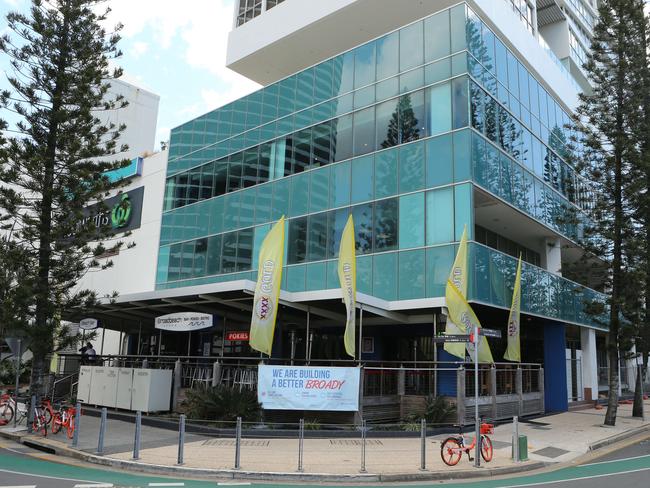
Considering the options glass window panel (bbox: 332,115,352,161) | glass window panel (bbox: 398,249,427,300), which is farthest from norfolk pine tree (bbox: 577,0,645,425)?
glass window panel (bbox: 332,115,352,161)

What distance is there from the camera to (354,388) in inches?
639

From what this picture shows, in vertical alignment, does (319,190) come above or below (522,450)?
above

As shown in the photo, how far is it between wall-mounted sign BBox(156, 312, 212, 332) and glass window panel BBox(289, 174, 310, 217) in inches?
299

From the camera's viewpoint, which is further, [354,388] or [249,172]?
[249,172]

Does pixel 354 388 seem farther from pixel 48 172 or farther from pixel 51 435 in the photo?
pixel 48 172

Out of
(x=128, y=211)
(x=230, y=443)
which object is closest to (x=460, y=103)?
(x=230, y=443)

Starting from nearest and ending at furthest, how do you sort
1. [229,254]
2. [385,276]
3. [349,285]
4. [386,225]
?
[349,285]
[385,276]
[386,225]
[229,254]

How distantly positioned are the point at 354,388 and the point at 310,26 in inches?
770

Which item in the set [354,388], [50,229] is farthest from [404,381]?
[50,229]

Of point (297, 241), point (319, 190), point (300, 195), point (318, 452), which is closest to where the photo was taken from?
point (318, 452)

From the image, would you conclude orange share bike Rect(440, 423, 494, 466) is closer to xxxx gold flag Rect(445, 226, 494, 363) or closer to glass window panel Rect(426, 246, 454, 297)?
xxxx gold flag Rect(445, 226, 494, 363)

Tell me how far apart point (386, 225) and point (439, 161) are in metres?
3.25

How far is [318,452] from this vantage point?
44.2ft

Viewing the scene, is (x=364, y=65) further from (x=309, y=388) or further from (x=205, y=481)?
(x=205, y=481)
